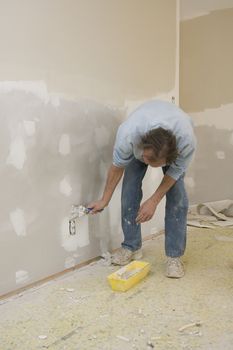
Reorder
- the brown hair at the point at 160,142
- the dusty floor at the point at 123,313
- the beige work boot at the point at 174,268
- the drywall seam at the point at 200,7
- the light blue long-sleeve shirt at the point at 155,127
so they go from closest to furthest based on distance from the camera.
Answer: the dusty floor at the point at 123,313 → the brown hair at the point at 160,142 → the light blue long-sleeve shirt at the point at 155,127 → the beige work boot at the point at 174,268 → the drywall seam at the point at 200,7

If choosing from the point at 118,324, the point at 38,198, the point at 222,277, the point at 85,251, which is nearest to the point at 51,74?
the point at 38,198

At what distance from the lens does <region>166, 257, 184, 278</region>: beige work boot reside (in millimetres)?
1879

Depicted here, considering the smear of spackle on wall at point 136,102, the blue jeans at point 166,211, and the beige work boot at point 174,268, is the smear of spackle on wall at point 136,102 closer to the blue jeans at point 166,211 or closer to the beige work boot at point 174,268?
the blue jeans at point 166,211

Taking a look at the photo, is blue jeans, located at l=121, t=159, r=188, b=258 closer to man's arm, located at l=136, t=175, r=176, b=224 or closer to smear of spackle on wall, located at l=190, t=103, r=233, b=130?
man's arm, located at l=136, t=175, r=176, b=224

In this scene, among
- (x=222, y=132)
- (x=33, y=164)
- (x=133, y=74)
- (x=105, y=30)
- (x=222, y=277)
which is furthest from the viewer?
(x=222, y=132)

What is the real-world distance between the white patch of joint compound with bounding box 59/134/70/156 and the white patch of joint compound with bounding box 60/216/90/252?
12.7 inches

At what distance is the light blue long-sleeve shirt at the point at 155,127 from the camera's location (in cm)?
167

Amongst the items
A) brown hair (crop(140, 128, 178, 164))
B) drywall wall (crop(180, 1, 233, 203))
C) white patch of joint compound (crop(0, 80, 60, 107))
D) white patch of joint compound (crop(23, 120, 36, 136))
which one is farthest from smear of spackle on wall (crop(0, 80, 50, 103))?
drywall wall (crop(180, 1, 233, 203))

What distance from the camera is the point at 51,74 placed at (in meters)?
1.76

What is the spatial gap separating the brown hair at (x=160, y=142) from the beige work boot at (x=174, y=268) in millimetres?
599

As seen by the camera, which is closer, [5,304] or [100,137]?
[5,304]

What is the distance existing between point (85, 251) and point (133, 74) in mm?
1026

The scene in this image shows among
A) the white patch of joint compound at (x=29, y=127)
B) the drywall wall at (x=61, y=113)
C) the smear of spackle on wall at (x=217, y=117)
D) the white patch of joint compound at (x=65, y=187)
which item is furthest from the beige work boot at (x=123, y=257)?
the smear of spackle on wall at (x=217, y=117)

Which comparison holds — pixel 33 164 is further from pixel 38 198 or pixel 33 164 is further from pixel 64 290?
pixel 64 290
